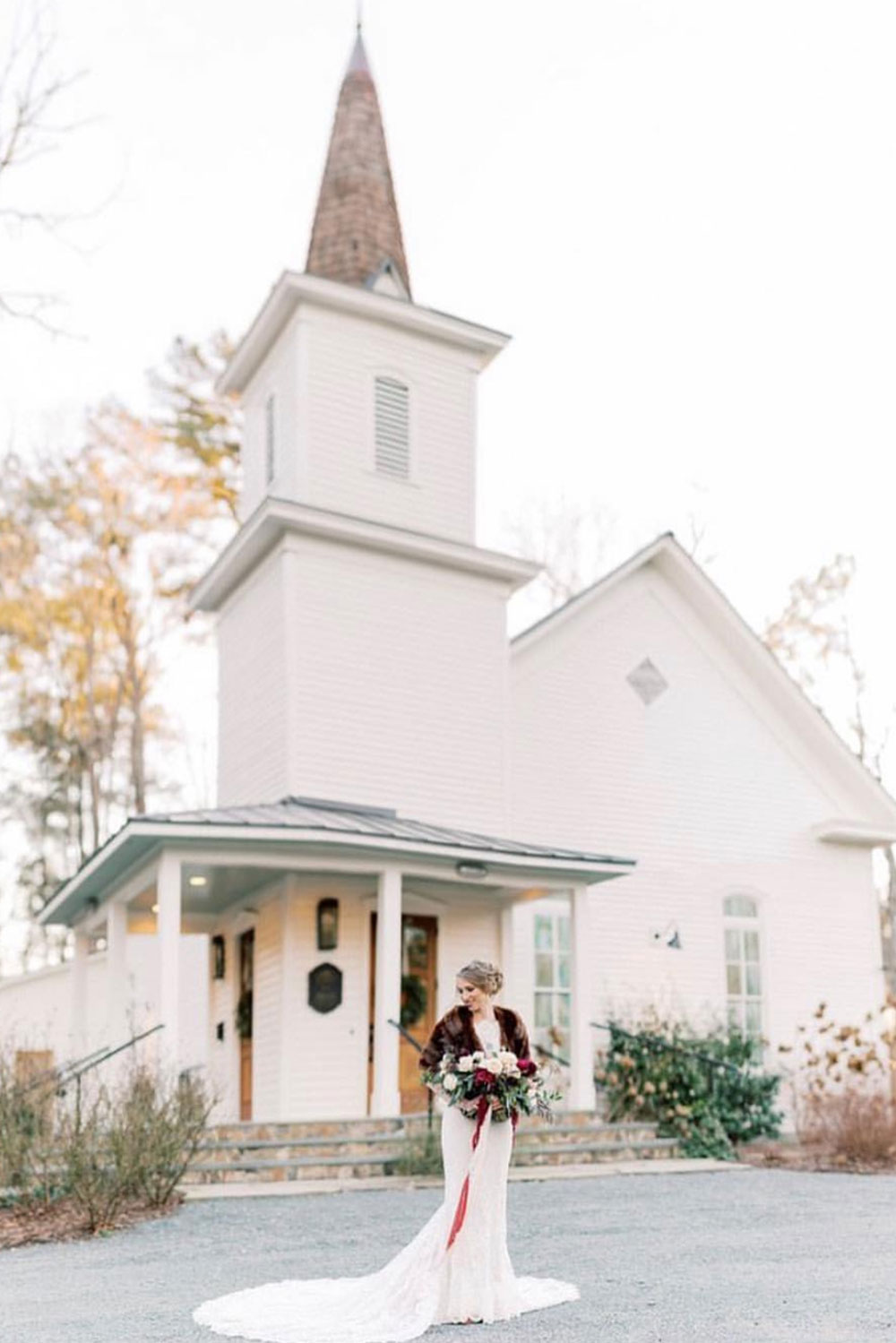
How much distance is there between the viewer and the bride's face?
23.5ft

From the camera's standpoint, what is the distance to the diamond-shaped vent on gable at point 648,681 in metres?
19.3

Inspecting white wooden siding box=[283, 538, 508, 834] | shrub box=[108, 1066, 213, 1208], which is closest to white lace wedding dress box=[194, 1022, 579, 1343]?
shrub box=[108, 1066, 213, 1208]

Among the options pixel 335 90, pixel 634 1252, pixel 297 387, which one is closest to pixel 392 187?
pixel 335 90

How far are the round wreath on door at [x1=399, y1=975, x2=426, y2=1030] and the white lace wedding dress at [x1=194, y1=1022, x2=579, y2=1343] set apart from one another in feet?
29.8

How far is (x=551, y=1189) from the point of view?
11.8m

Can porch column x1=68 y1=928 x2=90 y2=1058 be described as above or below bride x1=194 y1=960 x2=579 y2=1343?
above

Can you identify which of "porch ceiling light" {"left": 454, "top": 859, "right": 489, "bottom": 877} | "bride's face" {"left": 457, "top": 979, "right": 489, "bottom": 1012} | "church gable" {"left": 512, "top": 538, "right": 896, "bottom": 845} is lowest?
"bride's face" {"left": 457, "top": 979, "right": 489, "bottom": 1012}

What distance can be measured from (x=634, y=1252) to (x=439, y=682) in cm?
933

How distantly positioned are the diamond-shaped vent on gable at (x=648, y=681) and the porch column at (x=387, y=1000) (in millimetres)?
5772

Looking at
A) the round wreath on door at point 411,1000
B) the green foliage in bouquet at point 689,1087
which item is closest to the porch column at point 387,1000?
the round wreath on door at point 411,1000

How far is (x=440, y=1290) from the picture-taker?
6.71m

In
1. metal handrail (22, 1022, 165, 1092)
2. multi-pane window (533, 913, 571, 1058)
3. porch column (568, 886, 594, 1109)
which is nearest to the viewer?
metal handrail (22, 1022, 165, 1092)

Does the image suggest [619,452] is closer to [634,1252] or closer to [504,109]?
[504,109]

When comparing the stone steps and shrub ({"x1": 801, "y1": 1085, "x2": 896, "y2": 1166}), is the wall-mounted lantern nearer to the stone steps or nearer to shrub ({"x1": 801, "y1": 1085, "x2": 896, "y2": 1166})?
the stone steps
